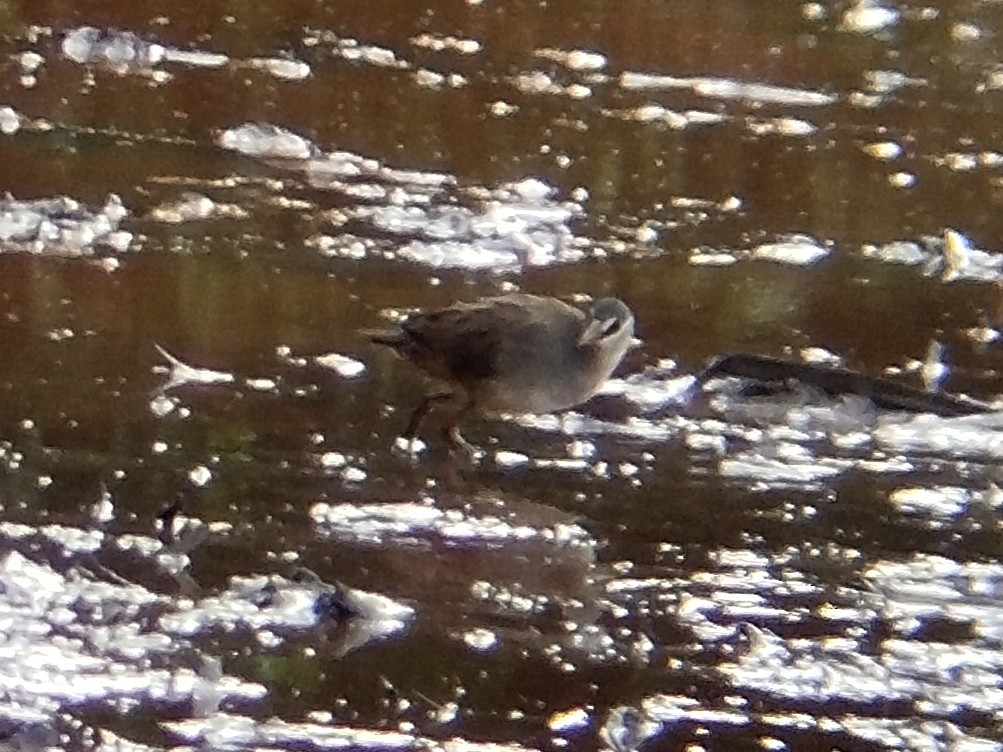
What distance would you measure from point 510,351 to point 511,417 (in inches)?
1.0

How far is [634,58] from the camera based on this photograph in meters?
0.42

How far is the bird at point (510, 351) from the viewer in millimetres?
399

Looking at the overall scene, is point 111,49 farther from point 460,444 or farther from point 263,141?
point 460,444

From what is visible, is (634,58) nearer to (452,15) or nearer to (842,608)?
(452,15)

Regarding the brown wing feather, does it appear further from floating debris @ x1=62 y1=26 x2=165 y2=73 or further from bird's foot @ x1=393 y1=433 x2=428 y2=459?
floating debris @ x1=62 y1=26 x2=165 y2=73

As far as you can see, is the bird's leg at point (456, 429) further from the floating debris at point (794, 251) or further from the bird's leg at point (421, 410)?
the floating debris at point (794, 251)

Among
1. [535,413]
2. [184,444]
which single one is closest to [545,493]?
[535,413]

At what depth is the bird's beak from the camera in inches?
15.8

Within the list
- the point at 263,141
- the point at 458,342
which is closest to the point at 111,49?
the point at 263,141

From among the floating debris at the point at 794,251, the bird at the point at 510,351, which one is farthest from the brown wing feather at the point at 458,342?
the floating debris at the point at 794,251

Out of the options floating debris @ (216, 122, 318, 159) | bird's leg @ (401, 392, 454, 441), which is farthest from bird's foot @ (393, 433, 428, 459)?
floating debris @ (216, 122, 318, 159)

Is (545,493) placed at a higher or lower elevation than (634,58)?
lower

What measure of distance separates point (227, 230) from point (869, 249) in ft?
0.80

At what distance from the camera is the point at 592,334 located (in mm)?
403
